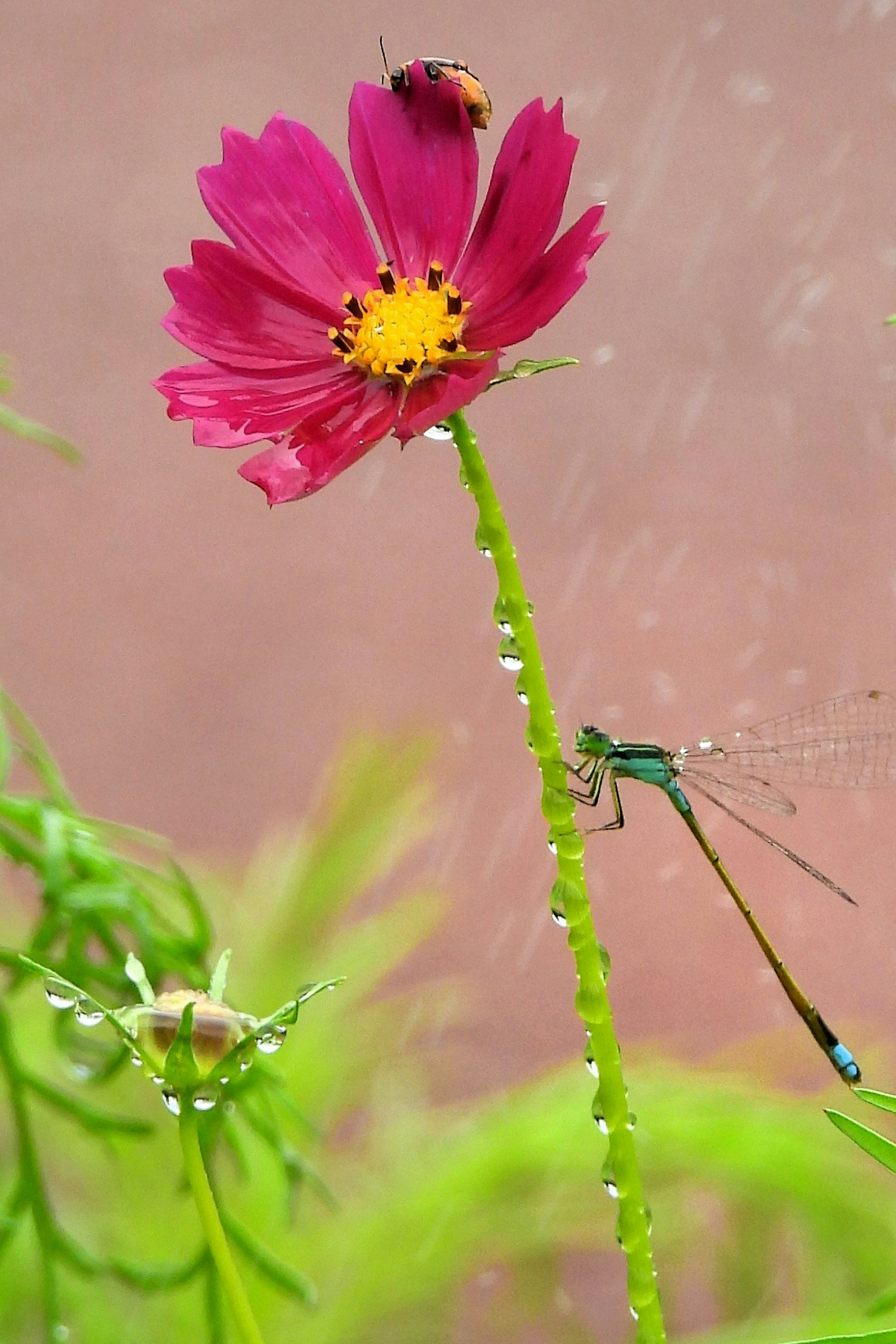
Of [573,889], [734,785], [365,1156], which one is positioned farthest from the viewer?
[365,1156]

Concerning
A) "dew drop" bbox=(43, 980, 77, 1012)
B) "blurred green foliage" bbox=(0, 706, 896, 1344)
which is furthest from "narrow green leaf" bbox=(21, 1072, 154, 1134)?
"dew drop" bbox=(43, 980, 77, 1012)

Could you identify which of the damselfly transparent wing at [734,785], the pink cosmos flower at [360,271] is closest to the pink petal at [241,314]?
the pink cosmos flower at [360,271]

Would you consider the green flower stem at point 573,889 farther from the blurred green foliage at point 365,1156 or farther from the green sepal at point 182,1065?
the blurred green foliage at point 365,1156

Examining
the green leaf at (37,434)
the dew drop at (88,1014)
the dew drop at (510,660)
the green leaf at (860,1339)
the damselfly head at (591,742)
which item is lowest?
the green leaf at (860,1339)

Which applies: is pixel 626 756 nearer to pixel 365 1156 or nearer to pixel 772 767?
pixel 772 767

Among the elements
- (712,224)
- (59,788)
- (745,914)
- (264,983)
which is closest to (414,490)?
(712,224)

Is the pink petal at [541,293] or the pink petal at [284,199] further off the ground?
the pink petal at [284,199]

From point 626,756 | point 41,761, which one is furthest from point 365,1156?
point 626,756
